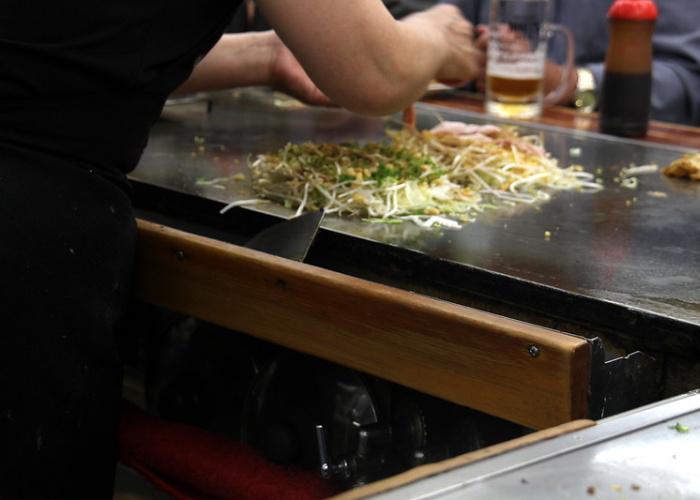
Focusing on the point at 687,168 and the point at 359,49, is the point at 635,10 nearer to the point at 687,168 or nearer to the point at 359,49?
the point at 687,168

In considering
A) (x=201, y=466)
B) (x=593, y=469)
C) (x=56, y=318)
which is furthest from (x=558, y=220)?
(x=593, y=469)

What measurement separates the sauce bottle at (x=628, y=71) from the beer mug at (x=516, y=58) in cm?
19

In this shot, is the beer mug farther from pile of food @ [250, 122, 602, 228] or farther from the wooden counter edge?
the wooden counter edge

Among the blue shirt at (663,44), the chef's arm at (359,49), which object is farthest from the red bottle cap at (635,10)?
the blue shirt at (663,44)

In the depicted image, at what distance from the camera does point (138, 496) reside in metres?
1.85

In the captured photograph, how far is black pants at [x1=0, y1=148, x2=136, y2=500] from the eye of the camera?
1318mm

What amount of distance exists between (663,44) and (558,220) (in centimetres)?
214

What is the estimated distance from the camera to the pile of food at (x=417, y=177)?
159cm

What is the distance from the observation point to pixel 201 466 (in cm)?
149

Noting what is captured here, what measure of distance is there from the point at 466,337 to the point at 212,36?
1.79 feet

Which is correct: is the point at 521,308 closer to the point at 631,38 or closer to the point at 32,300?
the point at 32,300

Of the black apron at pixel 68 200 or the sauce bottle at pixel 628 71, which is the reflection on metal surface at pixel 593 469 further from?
Result: the sauce bottle at pixel 628 71

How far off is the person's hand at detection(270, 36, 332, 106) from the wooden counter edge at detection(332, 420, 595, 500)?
4.94 ft

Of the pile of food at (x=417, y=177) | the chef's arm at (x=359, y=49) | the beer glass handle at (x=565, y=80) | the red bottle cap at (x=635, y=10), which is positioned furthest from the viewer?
the beer glass handle at (x=565, y=80)
